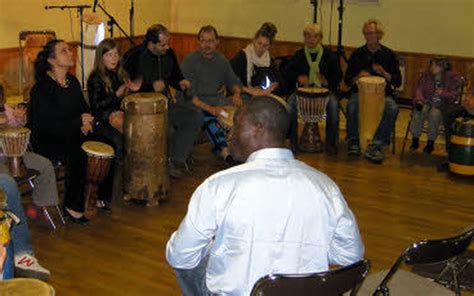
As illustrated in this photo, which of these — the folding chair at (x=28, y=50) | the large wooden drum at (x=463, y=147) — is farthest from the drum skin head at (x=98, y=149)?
the folding chair at (x=28, y=50)

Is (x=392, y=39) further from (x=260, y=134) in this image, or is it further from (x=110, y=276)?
(x=260, y=134)

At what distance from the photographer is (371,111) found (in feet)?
23.2

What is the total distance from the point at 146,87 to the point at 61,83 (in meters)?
1.09

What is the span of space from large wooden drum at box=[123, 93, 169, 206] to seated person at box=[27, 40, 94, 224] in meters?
0.36

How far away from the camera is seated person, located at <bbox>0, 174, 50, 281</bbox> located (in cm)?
419

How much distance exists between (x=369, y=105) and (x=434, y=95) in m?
0.62

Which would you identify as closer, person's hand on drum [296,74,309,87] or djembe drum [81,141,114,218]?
djembe drum [81,141,114,218]

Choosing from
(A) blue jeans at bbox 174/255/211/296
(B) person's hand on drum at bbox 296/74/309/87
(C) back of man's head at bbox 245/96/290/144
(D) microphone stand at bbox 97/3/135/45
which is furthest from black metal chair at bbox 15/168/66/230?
(D) microphone stand at bbox 97/3/135/45

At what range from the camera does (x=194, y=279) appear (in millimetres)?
2936

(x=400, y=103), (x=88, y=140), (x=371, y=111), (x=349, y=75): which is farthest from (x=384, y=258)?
(x=400, y=103)

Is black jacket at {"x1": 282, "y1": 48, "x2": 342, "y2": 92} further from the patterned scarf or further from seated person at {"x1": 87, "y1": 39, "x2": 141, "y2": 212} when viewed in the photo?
seated person at {"x1": 87, "y1": 39, "x2": 141, "y2": 212}

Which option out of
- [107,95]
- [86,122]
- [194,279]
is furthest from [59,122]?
[194,279]

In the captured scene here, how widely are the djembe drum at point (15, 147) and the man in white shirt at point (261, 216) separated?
239 centimetres

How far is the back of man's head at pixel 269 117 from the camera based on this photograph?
8.27 ft
